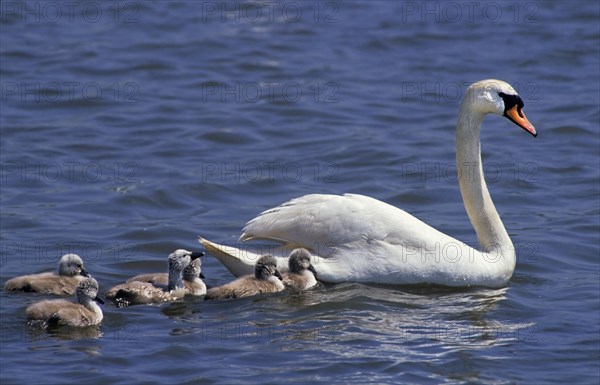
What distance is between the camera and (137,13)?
78.3ft

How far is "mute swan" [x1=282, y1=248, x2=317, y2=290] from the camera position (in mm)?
11266

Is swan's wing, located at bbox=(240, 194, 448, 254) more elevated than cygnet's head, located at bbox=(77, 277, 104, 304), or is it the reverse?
swan's wing, located at bbox=(240, 194, 448, 254)

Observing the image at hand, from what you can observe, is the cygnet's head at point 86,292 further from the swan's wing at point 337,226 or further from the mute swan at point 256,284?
the swan's wing at point 337,226

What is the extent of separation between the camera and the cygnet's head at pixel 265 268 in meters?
11.2

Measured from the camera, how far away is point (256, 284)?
1112cm

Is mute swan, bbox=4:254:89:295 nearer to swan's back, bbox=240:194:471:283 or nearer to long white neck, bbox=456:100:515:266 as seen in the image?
swan's back, bbox=240:194:471:283

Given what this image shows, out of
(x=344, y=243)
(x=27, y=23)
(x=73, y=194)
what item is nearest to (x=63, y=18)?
(x=27, y=23)

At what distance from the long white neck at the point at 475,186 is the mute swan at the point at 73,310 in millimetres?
3602

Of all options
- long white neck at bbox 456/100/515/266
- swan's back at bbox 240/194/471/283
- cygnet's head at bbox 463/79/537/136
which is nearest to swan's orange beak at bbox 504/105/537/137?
cygnet's head at bbox 463/79/537/136

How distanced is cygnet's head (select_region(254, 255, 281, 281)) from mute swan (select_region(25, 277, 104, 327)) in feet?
4.76

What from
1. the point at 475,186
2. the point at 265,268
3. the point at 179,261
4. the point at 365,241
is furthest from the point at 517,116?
the point at 179,261

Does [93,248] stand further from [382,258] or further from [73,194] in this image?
[382,258]

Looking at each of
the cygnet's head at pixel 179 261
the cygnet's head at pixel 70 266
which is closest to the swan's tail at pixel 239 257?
the cygnet's head at pixel 179 261

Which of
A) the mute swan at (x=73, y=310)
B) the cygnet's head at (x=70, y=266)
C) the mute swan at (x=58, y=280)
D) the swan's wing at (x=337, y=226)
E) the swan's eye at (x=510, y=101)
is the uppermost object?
the swan's eye at (x=510, y=101)
